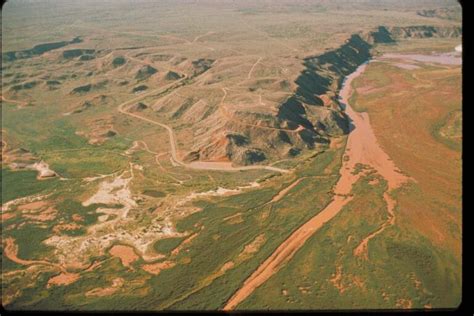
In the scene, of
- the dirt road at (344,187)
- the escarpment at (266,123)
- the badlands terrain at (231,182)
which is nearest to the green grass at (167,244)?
the badlands terrain at (231,182)

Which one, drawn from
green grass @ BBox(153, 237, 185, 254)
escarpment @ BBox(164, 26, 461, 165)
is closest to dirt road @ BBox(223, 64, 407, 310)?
escarpment @ BBox(164, 26, 461, 165)

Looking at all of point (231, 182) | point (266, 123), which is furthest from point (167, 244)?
point (266, 123)

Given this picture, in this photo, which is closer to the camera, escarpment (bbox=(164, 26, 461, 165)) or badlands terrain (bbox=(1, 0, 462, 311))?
badlands terrain (bbox=(1, 0, 462, 311))

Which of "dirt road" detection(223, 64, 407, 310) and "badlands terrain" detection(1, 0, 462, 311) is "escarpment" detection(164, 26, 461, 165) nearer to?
"badlands terrain" detection(1, 0, 462, 311)

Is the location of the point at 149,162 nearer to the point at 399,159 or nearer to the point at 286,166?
the point at 286,166

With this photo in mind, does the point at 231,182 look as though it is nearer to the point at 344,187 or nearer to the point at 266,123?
the point at 344,187
